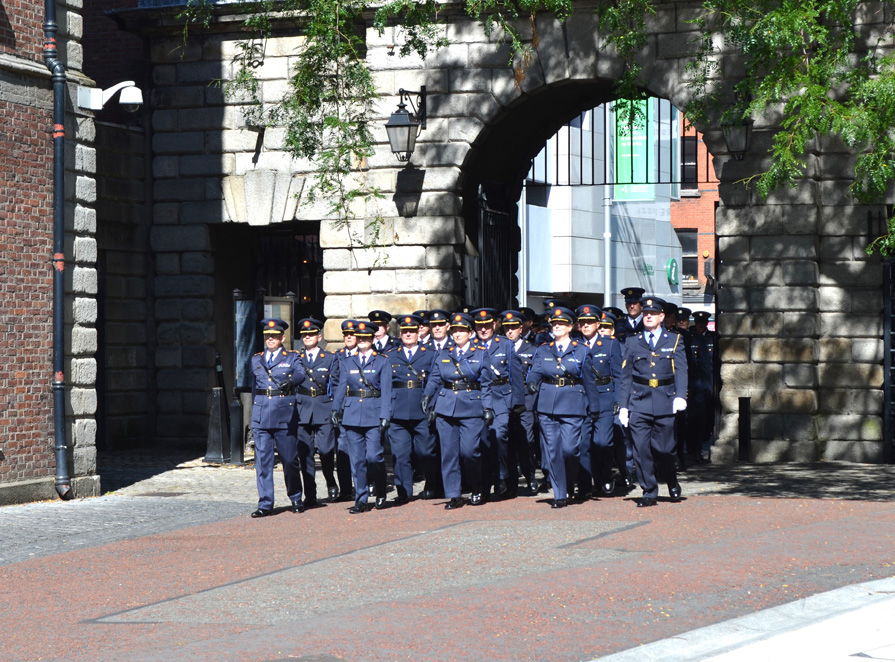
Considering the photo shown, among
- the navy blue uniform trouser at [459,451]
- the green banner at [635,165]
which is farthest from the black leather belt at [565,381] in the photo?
the green banner at [635,165]

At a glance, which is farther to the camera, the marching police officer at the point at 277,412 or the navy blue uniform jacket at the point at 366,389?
the navy blue uniform jacket at the point at 366,389

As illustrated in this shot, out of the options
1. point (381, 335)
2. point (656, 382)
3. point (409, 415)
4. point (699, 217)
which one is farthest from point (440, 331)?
point (699, 217)

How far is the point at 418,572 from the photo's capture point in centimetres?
971

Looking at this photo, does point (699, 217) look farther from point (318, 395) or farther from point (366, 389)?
point (366, 389)

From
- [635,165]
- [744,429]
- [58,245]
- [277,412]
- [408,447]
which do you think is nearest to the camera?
[277,412]

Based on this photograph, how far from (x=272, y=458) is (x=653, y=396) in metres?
3.66

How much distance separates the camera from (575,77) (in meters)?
18.7

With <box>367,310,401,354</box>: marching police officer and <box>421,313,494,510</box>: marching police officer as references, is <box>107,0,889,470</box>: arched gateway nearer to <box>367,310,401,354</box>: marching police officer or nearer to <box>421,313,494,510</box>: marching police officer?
<box>367,310,401,354</box>: marching police officer

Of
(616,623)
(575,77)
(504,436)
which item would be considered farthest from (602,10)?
(616,623)

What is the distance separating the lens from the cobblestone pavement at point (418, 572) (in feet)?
25.1

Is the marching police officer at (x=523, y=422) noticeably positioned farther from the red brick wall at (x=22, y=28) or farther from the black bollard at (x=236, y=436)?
the red brick wall at (x=22, y=28)

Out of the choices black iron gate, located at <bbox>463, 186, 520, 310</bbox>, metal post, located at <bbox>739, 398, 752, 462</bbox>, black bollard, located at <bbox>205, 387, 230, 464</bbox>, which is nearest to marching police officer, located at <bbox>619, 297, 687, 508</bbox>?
metal post, located at <bbox>739, 398, 752, 462</bbox>

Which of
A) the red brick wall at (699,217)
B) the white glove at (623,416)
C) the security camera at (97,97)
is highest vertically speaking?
the red brick wall at (699,217)

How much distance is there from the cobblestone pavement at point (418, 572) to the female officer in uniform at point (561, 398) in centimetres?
39
